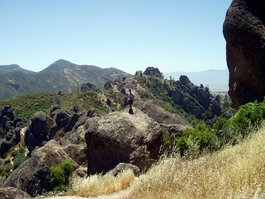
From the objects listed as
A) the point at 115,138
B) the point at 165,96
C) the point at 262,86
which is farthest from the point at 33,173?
the point at 165,96

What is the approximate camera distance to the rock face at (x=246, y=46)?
22.3 metres

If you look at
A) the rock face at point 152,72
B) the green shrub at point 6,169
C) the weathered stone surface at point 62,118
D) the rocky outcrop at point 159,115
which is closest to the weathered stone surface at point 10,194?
the rocky outcrop at point 159,115

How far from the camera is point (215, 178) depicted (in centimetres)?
617

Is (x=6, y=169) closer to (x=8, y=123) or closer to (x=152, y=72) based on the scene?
(x=8, y=123)

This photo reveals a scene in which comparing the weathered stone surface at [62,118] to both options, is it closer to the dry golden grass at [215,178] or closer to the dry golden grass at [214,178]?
the dry golden grass at [214,178]

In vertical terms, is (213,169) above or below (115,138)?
above

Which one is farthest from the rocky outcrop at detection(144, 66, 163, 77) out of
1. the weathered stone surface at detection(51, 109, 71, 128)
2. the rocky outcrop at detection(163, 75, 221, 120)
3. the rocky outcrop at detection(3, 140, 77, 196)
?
the rocky outcrop at detection(3, 140, 77, 196)

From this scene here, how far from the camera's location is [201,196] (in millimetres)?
5773

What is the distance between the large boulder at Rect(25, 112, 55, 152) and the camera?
272 ft

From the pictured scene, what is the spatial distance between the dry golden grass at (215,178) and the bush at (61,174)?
15.4 m

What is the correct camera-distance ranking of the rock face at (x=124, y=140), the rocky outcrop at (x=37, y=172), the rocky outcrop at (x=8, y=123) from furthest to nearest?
the rocky outcrop at (x=8, y=123) → the rocky outcrop at (x=37, y=172) → the rock face at (x=124, y=140)

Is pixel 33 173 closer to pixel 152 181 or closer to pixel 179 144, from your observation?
pixel 179 144

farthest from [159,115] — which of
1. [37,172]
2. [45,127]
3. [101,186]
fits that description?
[45,127]

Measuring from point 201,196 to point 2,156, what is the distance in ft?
303
